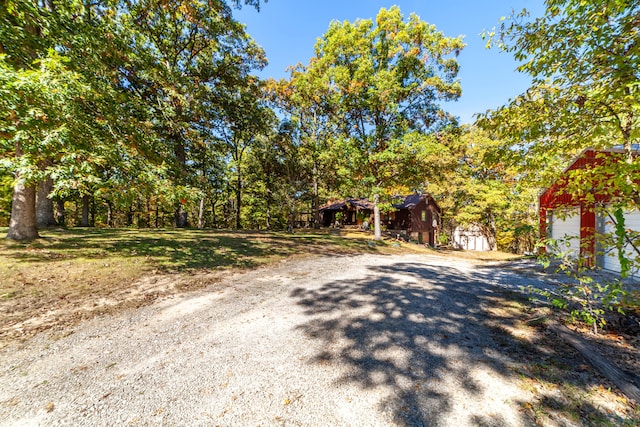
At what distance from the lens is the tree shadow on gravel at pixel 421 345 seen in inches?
94.5

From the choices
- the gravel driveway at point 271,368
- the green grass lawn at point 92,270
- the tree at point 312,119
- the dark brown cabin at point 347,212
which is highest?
the tree at point 312,119

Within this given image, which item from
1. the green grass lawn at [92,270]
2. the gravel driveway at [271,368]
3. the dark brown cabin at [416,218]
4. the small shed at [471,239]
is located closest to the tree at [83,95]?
the green grass lawn at [92,270]

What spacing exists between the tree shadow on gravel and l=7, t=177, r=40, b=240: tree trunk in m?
9.56

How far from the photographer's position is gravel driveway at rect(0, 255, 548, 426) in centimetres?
231

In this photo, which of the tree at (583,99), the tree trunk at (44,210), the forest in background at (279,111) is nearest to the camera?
the tree at (583,99)

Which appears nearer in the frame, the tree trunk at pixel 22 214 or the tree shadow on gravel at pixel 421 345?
the tree shadow on gravel at pixel 421 345

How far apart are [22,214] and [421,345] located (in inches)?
484

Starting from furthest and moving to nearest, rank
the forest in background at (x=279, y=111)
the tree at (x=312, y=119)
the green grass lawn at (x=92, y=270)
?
the tree at (x=312, y=119), the green grass lawn at (x=92, y=270), the forest in background at (x=279, y=111)

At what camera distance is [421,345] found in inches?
135

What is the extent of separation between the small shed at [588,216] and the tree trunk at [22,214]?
13.4 m

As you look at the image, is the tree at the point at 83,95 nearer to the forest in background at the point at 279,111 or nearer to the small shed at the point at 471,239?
the forest in background at the point at 279,111

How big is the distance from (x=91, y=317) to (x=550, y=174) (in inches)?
334

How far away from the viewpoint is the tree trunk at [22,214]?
26.0 ft

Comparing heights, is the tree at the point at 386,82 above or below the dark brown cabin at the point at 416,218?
above
